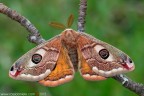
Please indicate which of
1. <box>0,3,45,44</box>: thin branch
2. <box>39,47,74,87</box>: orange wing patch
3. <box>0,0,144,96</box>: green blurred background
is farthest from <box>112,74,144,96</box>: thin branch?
<box>0,0,144,96</box>: green blurred background

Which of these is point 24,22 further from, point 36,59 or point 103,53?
point 103,53

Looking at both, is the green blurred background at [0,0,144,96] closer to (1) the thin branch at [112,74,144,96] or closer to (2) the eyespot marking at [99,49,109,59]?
(2) the eyespot marking at [99,49,109,59]

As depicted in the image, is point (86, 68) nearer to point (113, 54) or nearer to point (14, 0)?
point (113, 54)

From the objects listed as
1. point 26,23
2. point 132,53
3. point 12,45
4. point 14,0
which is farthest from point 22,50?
point 26,23

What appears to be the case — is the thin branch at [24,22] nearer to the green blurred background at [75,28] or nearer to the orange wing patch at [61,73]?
the orange wing patch at [61,73]

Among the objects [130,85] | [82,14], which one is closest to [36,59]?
[82,14]

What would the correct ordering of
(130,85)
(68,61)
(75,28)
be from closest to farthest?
(130,85), (68,61), (75,28)

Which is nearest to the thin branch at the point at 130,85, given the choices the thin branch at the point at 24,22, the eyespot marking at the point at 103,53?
the eyespot marking at the point at 103,53
